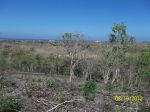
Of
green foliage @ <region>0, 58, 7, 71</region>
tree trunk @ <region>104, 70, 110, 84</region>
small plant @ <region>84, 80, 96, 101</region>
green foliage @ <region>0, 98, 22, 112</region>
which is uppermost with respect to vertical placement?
green foliage @ <region>0, 98, 22, 112</region>

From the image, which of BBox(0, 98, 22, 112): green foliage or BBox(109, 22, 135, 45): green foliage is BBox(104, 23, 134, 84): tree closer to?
BBox(109, 22, 135, 45): green foliage

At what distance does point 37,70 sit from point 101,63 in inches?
226

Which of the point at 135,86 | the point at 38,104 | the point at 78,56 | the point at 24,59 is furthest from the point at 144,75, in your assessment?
the point at 38,104

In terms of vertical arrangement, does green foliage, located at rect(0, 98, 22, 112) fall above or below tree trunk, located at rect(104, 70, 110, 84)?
above

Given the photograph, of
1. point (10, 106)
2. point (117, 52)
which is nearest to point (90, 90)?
point (10, 106)

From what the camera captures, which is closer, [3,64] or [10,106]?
[10,106]

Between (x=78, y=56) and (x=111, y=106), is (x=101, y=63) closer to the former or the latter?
(x=78, y=56)

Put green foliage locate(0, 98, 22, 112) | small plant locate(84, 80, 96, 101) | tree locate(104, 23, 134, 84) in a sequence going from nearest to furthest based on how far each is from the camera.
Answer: green foliage locate(0, 98, 22, 112)
small plant locate(84, 80, 96, 101)
tree locate(104, 23, 134, 84)

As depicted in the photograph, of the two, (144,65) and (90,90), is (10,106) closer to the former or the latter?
(90,90)

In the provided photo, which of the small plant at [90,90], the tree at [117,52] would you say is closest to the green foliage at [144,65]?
the tree at [117,52]

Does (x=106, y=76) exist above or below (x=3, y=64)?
below

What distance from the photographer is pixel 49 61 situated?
22891 millimetres

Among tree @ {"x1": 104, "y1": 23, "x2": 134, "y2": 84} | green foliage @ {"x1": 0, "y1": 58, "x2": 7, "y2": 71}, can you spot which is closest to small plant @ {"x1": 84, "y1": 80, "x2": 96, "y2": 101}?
tree @ {"x1": 104, "y1": 23, "x2": 134, "y2": 84}

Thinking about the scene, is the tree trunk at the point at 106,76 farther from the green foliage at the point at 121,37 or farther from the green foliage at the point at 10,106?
the green foliage at the point at 10,106
